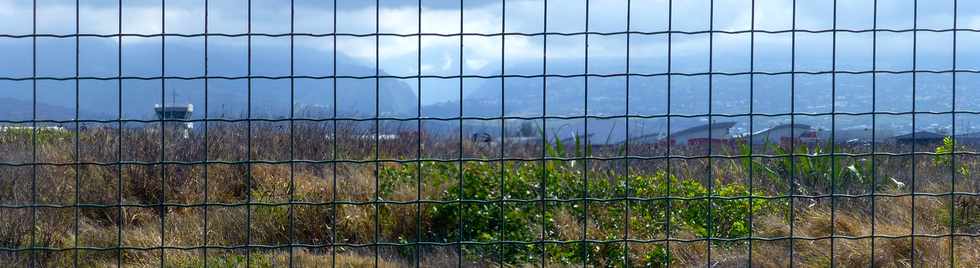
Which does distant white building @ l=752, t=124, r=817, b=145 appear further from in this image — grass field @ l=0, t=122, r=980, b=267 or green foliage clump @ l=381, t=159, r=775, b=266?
green foliage clump @ l=381, t=159, r=775, b=266

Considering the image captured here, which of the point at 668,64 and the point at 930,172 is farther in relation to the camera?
the point at 930,172

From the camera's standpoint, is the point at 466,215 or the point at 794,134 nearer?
the point at 466,215

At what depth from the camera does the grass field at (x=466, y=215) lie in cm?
594

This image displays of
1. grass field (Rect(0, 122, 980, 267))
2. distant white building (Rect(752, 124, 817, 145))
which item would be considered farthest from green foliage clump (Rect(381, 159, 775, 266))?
distant white building (Rect(752, 124, 817, 145))

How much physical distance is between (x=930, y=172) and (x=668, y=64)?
6048 mm

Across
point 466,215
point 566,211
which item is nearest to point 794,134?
point 566,211

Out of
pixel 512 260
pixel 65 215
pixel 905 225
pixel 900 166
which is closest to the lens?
pixel 512 260

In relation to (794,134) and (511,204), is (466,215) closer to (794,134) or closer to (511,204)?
(511,204)

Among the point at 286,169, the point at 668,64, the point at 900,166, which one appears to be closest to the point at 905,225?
the point at 668,64

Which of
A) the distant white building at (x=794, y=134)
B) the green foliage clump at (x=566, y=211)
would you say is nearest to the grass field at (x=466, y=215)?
the green foliage clump at (x=566, y=211)

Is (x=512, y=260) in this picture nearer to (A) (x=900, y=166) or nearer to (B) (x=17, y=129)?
(A) (x=900, y=166)

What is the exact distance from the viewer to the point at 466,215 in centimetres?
693

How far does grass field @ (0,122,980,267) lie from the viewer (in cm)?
594

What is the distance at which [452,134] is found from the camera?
12.2m
